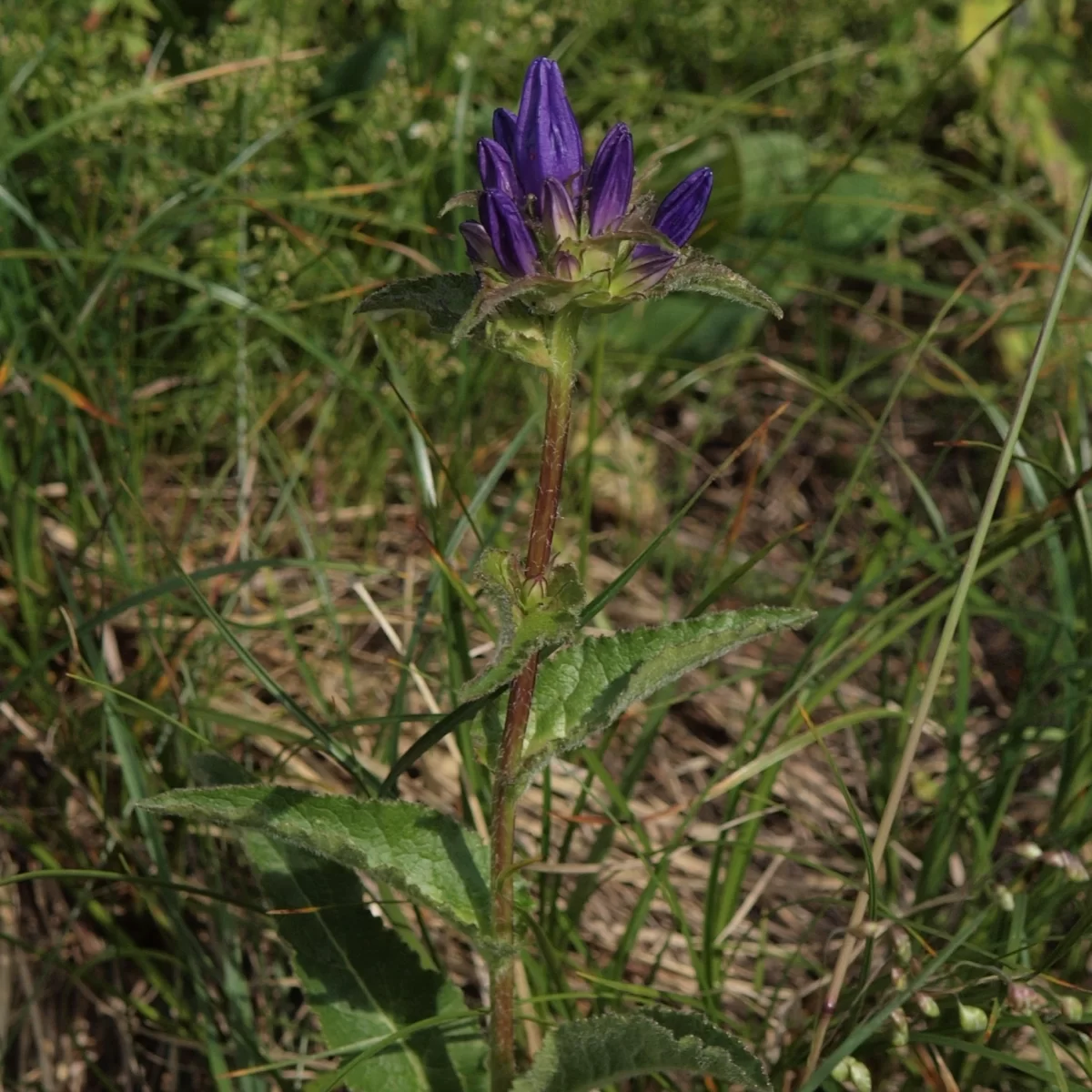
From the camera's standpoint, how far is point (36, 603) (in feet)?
7.50

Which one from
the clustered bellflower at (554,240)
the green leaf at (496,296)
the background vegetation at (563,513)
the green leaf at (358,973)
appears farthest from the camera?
the background vegetation at (563,513)

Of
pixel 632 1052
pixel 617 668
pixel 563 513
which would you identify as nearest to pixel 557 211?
pixel 617 668

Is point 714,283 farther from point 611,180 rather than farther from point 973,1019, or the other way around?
point 973,1019

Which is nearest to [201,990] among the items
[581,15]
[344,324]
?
[344,324]

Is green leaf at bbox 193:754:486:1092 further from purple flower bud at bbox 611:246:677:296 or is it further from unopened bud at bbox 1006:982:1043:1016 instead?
purple flower bud at bbox 611:246:677:296

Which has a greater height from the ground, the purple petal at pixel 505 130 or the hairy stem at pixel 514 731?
the purple petal at pixel 505 130

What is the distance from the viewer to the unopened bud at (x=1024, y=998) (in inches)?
57.7

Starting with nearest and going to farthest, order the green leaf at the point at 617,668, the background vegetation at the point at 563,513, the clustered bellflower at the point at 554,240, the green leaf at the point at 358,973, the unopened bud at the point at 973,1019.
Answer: the clustered bellflower at the point at 554,240, the green leaf at the point at 617,668, the unopened bud at the point at 973,1019, the green leaf at the point at 358,973, the background vegetation at the point at 563,513

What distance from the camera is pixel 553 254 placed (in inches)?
50.2

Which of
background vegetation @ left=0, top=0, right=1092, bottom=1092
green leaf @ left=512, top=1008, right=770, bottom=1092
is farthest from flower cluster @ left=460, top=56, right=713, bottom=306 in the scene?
green leaf @ left=512, top=1008, right=770, bottom=1092

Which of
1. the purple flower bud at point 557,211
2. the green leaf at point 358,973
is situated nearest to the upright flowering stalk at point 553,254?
the purple flower bud at point 557,211

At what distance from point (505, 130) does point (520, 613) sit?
0.51 meters

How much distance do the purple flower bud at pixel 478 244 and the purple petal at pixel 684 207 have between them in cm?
17

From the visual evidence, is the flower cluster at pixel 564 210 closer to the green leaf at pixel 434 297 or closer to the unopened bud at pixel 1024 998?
the green leaf at pixel 434 297
